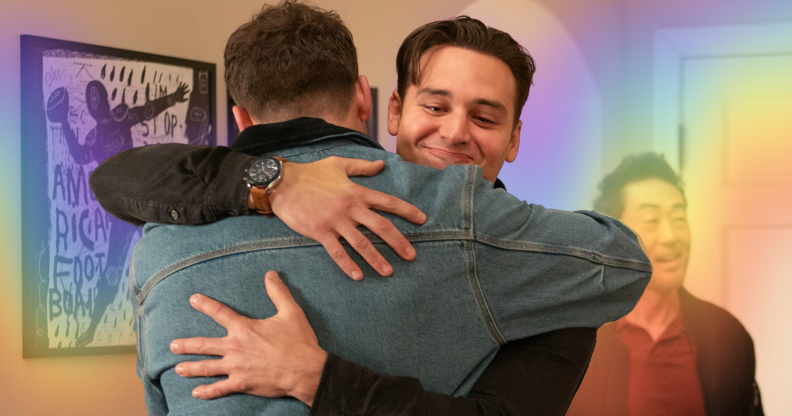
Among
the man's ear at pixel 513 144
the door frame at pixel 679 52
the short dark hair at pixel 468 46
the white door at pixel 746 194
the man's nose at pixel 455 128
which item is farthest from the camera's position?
A: the door frame at pixel 679 52

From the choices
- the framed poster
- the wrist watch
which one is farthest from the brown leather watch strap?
the framed poster

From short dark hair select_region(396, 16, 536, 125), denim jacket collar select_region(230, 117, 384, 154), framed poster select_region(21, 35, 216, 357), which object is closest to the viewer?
denim jacket collar select_region(230, 117, 384, 154)

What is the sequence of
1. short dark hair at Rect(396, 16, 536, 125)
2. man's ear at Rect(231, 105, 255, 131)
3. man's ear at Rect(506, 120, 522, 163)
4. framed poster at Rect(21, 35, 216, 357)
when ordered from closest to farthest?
man's ear at Rect(231, 105, 255, 131) → short dark hair at Rect(396, 16, 536, 125) → man's ear at Rect(506, 120, 522, 163) → framed poster at Rect(21, 35, 216, 357)

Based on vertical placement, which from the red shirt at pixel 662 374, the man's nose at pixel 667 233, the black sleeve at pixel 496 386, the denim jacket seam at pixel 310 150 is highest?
the denim jacket seam at pixel 310 150

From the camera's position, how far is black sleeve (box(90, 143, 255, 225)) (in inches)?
40.2

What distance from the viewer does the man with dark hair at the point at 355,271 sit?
3.27 feet

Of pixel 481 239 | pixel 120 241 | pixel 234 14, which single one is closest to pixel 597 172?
pixel 234 14

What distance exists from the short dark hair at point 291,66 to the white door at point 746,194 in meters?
2.51

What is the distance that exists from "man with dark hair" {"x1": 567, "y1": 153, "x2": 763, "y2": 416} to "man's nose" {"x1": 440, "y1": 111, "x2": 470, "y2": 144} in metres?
2.03

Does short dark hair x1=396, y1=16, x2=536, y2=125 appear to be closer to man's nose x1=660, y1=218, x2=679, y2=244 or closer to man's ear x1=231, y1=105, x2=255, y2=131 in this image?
man's ear x1=231, y1=105, x2=255, y2=131

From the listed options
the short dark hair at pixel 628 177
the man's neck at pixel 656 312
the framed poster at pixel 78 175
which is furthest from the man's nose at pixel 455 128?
the man's neck at pixel 656 312

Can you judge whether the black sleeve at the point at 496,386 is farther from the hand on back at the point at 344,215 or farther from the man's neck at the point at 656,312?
the man's neck at the point at 656,312

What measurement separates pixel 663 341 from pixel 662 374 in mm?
150

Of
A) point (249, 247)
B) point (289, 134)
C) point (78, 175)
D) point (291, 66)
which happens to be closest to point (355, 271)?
point (249, 247)
